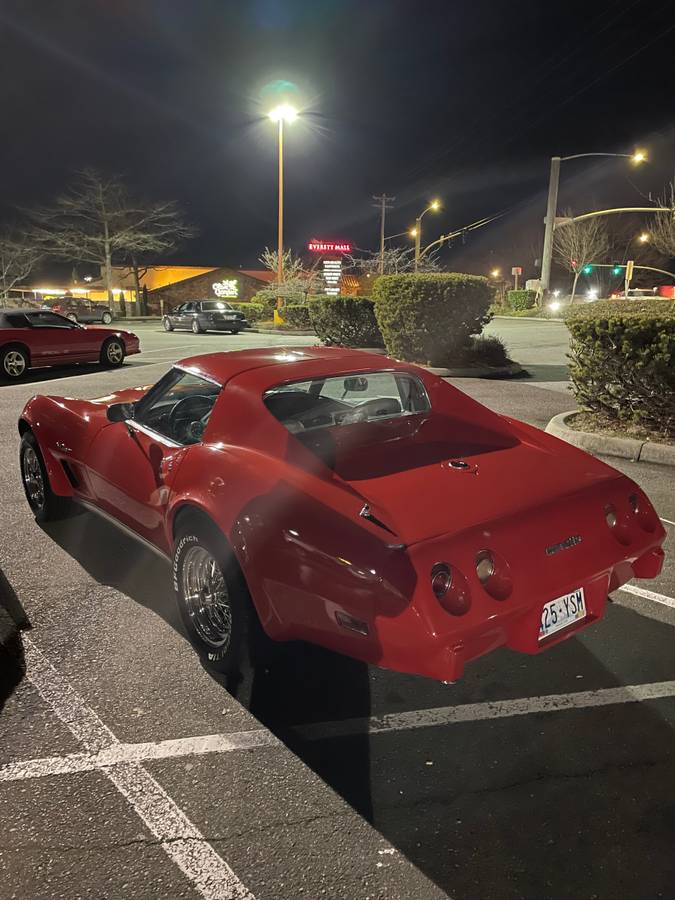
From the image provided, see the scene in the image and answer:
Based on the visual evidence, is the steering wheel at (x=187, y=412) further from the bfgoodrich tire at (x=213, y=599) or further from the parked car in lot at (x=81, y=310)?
the parked car in lot at (x=81, y=310)

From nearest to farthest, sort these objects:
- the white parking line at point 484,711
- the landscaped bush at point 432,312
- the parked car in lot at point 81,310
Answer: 1. the white parking line at point 484,711
2. the landscaped bush at point 432,312
3. the parked car in lot at point 81,310

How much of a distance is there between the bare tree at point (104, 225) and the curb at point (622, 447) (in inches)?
2073

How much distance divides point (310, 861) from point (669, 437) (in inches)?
245

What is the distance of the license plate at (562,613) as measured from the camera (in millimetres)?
2564

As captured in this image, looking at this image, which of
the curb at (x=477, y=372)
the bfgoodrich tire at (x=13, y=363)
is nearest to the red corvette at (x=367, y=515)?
the curb at (x=477, y=372)

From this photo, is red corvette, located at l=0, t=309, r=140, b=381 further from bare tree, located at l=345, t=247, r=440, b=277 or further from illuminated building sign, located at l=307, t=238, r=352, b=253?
illuminated building sign, located at l=307, t=238, r=352, b=253

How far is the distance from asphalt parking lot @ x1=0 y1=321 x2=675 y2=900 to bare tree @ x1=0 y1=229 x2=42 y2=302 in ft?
189

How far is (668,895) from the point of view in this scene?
1.93m

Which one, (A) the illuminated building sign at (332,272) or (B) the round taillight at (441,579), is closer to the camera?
(B) the round taillight at (441,579)

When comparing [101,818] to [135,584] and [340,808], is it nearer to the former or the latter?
[340,808]

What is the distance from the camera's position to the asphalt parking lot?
2037 mm

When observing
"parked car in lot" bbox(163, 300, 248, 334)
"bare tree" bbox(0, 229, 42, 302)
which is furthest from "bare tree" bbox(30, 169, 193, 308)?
"parked car in lot" bbox(163, 300, 248, 334)

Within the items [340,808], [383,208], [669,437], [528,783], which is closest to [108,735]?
[340,808]

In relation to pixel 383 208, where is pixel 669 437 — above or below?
below
